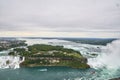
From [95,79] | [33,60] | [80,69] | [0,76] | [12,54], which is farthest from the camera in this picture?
[12,54]

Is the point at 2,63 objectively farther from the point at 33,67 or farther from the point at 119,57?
the point at 119,57

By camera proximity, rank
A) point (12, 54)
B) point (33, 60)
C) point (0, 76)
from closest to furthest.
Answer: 1. point (0, 76)
2. point (33, 60)
3. point (12, 54)

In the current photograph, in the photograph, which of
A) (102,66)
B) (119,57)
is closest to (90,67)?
(102,66)

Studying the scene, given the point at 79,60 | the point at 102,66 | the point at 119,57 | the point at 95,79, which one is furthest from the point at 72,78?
the point at 119,57

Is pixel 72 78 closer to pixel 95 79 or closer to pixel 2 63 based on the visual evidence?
pixel 95 79

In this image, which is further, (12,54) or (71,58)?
(12,54)

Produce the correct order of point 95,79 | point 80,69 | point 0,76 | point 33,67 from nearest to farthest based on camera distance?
point 95,79
point 0,76
point 80,69
point 33,67

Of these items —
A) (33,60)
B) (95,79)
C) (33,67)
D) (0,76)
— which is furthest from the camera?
(33,60)

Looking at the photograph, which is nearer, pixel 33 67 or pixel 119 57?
pixel 33 67
